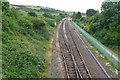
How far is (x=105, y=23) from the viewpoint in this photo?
132 feet

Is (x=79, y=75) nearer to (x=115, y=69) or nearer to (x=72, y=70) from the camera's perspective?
(x=72, y=70)

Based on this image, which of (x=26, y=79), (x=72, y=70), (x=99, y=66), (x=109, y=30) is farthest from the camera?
(x=109, y=30)

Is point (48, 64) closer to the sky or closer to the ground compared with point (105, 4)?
closer to the ground

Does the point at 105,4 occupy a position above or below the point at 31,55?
above

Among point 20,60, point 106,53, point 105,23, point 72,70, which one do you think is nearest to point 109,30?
point 105,23

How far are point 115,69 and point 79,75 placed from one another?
14.1ft

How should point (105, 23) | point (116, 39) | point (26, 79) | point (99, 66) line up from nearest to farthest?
point (26, 79), point (99, 66), point (116, 39), point (105, 23)

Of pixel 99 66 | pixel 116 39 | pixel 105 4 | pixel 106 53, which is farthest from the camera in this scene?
pixel 105 4

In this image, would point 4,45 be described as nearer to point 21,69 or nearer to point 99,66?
point 21,69

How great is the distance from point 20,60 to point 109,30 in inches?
742

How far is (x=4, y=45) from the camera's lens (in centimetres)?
2230

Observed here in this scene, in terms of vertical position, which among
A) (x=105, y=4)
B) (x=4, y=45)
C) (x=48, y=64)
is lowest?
(x=48, y=64)

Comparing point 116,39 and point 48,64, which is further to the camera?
point 116,39

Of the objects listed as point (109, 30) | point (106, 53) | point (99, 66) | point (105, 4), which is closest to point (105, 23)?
point (109, 30)
